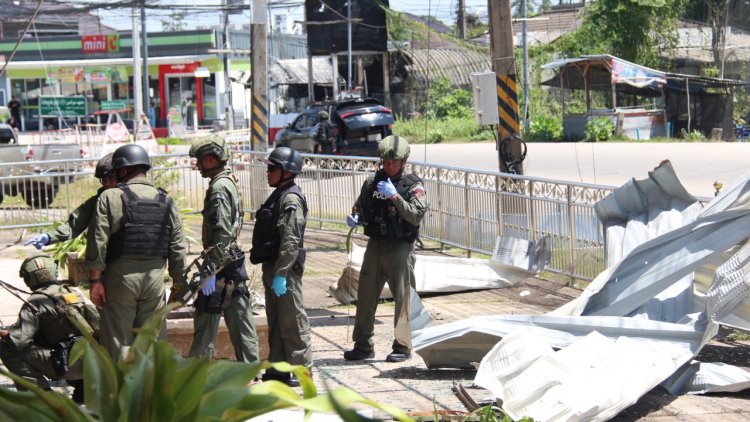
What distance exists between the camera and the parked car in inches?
1019

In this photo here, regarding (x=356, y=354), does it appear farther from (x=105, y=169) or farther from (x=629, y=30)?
(x=629, y=30)

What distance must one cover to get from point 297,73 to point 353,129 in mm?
22859

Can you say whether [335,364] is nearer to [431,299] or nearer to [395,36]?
[431,299]

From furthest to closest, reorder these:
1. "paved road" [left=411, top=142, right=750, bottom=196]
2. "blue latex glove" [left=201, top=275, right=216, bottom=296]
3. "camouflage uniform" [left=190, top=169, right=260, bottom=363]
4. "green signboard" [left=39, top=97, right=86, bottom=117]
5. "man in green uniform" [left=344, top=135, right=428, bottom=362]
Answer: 1. "green signboard" [left=39, top=97, right=86, bottom=117]
2. "paved road" [left=411, top=142, right=750, bottom=196]
3. "man in green uniform" [left=344, top=135, right=428, bottom=362]
4. "camouflage uniform" [left=190, top=169, right=260, bottom=363]
5. "blue latex glove" [left=201, top=275, right=216, bottom=296]

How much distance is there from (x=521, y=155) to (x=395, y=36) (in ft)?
109

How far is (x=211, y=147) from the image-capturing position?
22.4 feet

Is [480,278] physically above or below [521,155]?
below

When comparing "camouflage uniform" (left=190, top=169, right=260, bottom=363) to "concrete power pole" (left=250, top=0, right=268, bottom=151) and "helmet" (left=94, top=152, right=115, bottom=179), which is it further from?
"concrete power pole" (left=250, top=0, right=268, bottom=151)

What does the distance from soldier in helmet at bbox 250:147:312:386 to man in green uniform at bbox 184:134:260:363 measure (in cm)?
23

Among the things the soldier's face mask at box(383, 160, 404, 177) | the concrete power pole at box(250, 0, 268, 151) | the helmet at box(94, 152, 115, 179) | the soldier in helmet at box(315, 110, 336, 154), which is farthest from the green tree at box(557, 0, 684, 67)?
the helmet at box(94, 152, 115, 179)

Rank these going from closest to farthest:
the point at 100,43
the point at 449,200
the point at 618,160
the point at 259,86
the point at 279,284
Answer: the point at 279,284 → the point at 449,200 → the point at 259,86 → the point at 618,160 → the point at 100,43

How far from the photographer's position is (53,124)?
2036 inches

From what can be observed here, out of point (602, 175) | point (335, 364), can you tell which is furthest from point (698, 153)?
point (335, 364)

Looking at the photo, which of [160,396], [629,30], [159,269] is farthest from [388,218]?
[629,30]
